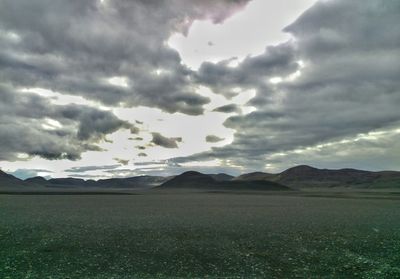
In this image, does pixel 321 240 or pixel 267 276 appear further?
pixel 321 240

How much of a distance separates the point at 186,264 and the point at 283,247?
1159cm

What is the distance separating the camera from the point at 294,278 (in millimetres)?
22750

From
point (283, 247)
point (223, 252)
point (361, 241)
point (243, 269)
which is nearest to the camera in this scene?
point (243, 269)

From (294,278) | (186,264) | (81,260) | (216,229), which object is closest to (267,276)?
(294,278)

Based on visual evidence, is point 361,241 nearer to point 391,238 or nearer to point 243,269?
point 391,238

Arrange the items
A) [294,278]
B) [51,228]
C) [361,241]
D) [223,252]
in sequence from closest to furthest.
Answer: [294,278], [223,252], [361,241], [51,228]

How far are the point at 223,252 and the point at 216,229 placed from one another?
15.5 meters

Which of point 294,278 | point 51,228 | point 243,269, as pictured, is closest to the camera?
point 294,278

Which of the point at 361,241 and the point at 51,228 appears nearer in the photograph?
the point at 361,241

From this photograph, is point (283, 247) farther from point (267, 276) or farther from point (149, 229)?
point (149, 229)

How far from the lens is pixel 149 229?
4647 cm

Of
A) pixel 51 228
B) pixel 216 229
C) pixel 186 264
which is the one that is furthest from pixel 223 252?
pixel 51 228

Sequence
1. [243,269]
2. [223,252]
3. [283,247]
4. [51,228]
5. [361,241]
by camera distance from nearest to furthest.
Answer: [243,269]
[223,252]
[283,247]
[361,241]
[51,228]

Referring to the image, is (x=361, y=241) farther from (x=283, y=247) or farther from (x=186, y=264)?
(x=186, y=264)
